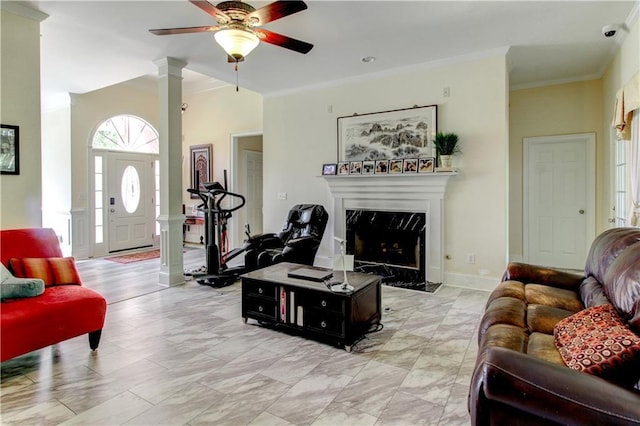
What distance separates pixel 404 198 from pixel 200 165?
475 centimetres

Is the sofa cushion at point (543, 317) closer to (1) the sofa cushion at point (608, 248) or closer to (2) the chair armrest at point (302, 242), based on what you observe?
(1) the sofa cushion at point (608, 248)

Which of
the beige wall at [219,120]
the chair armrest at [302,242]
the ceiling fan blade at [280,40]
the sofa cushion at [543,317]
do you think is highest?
the beige wall at [219,120]

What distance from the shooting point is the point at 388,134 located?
495cm

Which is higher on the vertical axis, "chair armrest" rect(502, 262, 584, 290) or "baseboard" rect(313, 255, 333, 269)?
"chair armrest" rect(502, 262, 584, 290)

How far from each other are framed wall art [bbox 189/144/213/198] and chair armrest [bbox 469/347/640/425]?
6.98m

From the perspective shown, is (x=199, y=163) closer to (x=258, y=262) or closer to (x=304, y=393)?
(x=258, y=262)

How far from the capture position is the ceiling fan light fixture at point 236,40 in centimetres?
261

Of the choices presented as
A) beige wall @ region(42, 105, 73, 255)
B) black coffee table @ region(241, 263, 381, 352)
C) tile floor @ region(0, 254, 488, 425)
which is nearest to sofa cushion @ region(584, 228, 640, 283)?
tile floor @ region(0, 254, 488, 425)

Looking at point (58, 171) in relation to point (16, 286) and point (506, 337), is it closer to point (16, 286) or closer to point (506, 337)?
point (16, 286)

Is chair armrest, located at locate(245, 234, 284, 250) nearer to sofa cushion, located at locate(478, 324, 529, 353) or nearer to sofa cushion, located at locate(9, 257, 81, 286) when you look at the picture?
sofa cushion, located at locate(9, 257, 81, 286)

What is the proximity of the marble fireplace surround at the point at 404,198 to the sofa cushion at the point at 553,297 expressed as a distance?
2.00 m

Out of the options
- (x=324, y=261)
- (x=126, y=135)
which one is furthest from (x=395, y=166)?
(x=126, y=135)

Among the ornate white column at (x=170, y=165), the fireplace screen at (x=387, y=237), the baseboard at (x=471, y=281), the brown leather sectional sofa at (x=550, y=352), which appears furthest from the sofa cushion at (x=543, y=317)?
the ornate white column at (x=170, y=165)

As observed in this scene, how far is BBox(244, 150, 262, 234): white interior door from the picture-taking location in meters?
7.64
